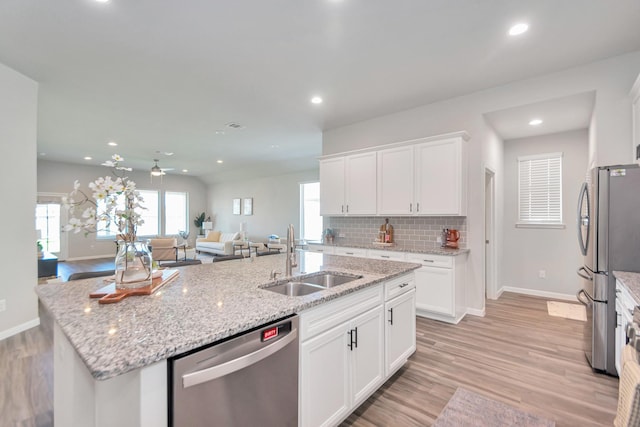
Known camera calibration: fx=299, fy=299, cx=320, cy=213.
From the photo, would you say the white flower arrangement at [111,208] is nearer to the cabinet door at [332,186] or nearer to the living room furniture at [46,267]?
the cabinet door at [332,186]

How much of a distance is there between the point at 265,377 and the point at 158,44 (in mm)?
3018

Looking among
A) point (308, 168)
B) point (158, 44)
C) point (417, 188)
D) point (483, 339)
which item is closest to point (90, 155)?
point (308, 168)

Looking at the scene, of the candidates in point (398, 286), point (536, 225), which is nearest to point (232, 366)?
point (398, 286)

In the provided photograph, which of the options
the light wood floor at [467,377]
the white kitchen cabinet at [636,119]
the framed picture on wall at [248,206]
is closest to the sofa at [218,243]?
the framed picture on wall at [248,206]

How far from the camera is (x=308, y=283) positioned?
7.47 feet

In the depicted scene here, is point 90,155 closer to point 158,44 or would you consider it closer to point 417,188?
point 158,44

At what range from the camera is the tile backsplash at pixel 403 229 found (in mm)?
4160

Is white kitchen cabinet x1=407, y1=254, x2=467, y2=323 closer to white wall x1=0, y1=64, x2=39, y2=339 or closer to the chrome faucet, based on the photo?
the chrome faucet

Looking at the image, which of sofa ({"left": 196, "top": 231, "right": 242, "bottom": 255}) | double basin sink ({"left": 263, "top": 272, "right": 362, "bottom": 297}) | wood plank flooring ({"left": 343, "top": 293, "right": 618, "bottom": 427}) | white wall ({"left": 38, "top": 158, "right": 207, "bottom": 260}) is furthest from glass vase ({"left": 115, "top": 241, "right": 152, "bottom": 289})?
white wall ({"left": 38, "top": 158, "right": 207, "bottom": 260})

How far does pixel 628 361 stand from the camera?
1.04 m

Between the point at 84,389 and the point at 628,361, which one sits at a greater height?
the point at 628,361

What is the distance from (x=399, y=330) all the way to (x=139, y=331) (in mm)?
1917

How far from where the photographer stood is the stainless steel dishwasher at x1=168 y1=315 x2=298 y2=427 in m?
1.03

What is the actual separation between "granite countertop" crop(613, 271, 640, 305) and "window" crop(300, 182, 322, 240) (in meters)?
7.10
